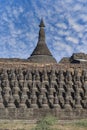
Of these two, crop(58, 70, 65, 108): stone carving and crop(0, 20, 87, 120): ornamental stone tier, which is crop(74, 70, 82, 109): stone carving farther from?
crop(58, 70, 65, 108): stone carving

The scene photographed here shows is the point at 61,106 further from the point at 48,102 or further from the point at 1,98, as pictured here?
the point at 1,98

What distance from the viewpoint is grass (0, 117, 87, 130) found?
2084 centimetres

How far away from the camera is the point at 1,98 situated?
24.4 meters

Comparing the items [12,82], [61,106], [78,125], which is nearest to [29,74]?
[12,82]

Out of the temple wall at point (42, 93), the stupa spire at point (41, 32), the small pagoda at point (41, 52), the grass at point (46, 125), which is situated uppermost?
the stupa spire at point (41, 32)

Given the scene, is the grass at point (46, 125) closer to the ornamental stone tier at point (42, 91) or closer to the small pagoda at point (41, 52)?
the ornamental stone tier at point (42, 91)

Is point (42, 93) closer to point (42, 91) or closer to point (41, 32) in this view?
point (42, 91)

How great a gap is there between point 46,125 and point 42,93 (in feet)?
13.4

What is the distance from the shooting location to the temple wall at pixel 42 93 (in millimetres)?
23609

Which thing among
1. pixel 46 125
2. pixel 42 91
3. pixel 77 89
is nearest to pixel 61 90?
pixel 77 89

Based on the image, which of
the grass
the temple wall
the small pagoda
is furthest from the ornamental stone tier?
the small pagoda

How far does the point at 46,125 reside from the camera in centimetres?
2088

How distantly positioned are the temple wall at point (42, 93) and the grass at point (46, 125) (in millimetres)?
1208

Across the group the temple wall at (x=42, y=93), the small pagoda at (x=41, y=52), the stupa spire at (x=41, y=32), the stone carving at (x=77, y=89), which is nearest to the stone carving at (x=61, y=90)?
the temple wall at (x=42, y=93)
